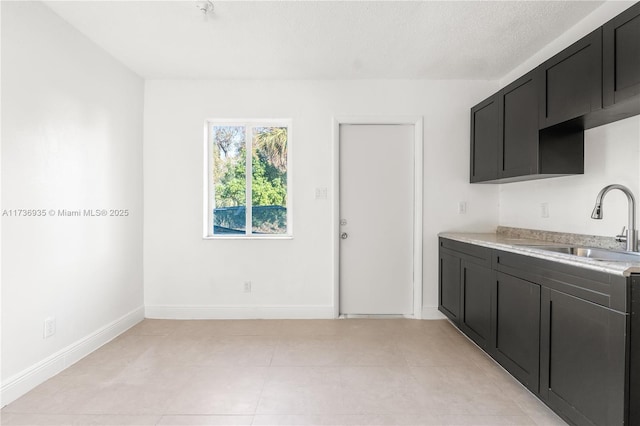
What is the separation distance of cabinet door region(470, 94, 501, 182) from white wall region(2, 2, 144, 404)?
3483 millimetres

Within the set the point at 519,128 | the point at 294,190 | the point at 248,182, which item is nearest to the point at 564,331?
the point at 519,128

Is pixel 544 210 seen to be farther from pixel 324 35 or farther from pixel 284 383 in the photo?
pixel 284 383

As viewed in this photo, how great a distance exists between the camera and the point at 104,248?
2.90 meters

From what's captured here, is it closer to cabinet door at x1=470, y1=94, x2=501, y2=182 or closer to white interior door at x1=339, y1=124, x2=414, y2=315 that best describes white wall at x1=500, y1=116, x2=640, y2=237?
cabinet door at x1=470, y1=94, x2=501, y2=182

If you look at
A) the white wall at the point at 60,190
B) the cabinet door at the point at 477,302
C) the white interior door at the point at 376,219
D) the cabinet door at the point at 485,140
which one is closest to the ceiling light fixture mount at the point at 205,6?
the white wall at the point at 60,190

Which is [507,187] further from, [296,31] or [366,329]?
[296,31]

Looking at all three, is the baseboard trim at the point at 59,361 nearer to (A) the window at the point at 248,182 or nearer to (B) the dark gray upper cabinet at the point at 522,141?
(A) the window at the point at 248,182

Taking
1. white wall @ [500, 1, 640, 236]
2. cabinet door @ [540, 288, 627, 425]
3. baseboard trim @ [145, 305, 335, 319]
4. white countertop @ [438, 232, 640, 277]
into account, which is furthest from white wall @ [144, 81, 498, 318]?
cabinet door @ [540, 288, 627, 425]

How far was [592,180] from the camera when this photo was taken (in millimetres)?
2348

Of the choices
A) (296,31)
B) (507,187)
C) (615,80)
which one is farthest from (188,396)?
(507,187)

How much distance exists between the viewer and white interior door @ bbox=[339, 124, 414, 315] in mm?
3561

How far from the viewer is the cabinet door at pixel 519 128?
2.43 meters

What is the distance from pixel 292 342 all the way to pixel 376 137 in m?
2.24

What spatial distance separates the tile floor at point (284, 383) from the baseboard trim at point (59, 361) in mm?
56
